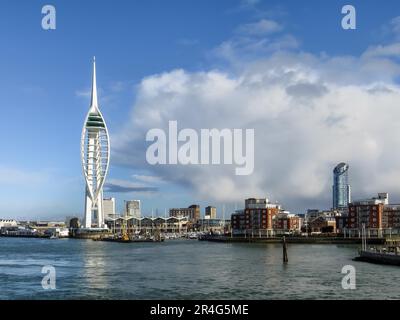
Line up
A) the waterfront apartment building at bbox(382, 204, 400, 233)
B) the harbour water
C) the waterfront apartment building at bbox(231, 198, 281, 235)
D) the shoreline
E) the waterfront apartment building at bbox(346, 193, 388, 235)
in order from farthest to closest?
the waterfront apartment building at bbox(231, 198, 281, 235), the waterfront apartment building at bbox(382, 204, 400, 233), the waterfront apartment building at bbox(346, 193, 388, 235), the shoreline, the harbour water

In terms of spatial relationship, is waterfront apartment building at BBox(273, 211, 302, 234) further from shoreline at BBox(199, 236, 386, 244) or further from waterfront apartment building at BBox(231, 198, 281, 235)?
shoreline at BBox(199, 236, 386, 244)

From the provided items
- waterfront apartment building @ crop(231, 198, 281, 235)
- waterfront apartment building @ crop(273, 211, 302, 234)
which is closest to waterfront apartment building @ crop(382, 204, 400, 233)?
waterfront apartment building @ crop(273, 211, 302, 234)

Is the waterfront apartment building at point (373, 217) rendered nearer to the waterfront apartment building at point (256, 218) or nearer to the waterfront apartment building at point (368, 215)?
the waterfront apartment building at point (368, 215)

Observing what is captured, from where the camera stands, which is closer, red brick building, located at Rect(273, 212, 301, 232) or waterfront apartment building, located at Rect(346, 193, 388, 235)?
waterfront apartment building, located at Rect(346, 193, 388, 235)

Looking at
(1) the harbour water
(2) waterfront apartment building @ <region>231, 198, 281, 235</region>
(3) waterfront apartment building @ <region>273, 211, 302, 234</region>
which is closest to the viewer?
(1) the harbour water

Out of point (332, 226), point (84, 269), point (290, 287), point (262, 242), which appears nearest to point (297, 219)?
point (332, 226)

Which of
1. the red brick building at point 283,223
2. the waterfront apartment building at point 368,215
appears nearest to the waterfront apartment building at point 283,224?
the red brick building at point 283,223

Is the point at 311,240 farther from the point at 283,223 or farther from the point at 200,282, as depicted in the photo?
the point at 200,282

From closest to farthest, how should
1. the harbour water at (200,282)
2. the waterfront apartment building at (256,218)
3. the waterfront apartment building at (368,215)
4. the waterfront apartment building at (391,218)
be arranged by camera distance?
the harbour water at (200,282) → the waterfront apartment building at (368,215) → the waterfront apartment building at (391,218) → the waterfront apartment building at (256,218)

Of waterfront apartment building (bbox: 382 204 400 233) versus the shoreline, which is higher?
waterfront apartment building (bbox: 382 204 400 233)

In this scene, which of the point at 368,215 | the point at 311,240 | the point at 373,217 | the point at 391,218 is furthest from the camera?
the point at 391,218

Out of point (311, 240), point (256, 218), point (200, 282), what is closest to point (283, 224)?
point (256, 218)

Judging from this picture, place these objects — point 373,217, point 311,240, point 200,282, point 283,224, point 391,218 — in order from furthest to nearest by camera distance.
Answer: point 283,224 < point 391,218 < point 373,217 < point 311,240 < point 200,282
